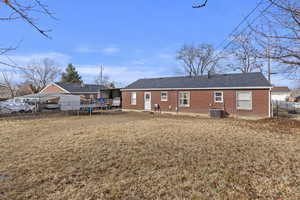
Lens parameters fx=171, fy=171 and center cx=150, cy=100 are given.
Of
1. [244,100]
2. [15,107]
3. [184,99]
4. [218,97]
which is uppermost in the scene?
[218,97]

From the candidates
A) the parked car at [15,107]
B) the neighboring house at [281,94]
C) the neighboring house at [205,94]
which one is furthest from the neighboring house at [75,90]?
the neighboring house at [281,94]

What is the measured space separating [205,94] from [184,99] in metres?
2.00

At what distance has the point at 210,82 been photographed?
595 inches

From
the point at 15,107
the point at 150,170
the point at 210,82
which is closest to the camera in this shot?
the point at 150,170

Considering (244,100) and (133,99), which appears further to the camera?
(133,99)

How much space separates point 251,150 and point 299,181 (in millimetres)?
1917

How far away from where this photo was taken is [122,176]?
3.51 meters

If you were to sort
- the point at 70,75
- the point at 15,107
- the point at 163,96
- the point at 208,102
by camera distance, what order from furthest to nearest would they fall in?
the point at 70,75 < the point at 15,107 < the point at 163,96 < the point at 208,102

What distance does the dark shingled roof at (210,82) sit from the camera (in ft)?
43.3

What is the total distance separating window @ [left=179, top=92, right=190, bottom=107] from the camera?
612 inches

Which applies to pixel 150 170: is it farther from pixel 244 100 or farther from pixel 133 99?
pixel 133 99

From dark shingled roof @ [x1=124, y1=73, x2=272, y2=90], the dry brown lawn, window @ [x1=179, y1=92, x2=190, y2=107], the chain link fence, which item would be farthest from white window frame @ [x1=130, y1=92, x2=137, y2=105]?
the chain link fence

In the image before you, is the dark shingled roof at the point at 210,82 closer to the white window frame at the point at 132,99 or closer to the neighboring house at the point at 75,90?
the white window frame at the point at 132,99

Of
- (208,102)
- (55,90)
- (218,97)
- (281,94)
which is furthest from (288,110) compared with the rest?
(281,94)
